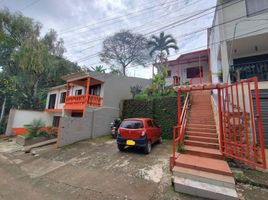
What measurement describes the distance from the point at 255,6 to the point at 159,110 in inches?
318

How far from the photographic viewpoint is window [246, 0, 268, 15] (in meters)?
8.21

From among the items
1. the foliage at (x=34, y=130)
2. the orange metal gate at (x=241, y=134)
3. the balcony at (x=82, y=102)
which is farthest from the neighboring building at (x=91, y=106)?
the orange metal gate at (x=241, y=134)

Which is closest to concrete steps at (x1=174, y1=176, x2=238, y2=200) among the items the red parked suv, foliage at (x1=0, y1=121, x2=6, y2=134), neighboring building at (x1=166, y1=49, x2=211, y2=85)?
the red parked suv

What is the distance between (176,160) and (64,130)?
717cm

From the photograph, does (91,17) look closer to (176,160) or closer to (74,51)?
(74,51)

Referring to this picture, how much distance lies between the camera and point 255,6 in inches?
330

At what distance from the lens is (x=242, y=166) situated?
4902mm

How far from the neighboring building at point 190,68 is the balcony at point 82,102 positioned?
32.8ft

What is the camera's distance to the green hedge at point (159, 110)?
10.4 m

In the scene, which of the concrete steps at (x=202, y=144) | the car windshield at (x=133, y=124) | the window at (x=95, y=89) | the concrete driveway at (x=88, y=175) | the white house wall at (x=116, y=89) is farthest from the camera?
the window at (x=95, y=89)

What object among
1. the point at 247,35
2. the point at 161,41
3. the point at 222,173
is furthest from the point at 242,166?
the point at 161,41

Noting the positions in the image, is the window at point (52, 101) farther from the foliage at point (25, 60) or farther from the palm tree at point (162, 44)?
the palm tree at point (162, 44)

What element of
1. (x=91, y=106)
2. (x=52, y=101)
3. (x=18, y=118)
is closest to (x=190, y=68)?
(x=91, y=106)

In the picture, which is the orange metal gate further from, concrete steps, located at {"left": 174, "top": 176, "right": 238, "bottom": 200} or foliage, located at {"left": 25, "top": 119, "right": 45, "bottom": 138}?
foliage, located at {"left": 25, "top": 119, "right": 45, "bottom": 138}
